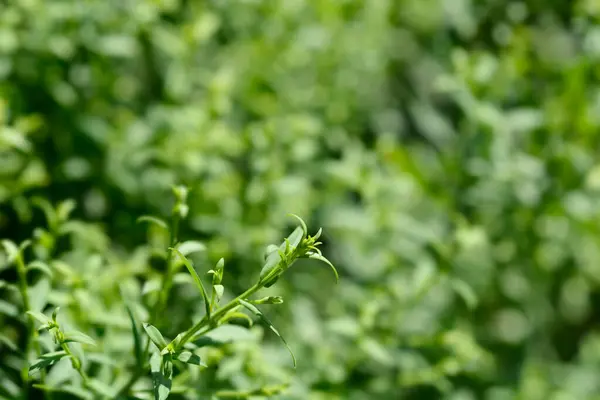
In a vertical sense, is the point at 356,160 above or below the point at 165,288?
below

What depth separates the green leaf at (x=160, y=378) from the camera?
134 cm

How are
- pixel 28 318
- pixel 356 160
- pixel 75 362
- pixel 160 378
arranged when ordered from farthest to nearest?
pixel 356 160, pixel 28 318, pixel 75 362, pixel 160 378

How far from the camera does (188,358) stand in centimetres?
138

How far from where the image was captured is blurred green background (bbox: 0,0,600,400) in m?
2.34

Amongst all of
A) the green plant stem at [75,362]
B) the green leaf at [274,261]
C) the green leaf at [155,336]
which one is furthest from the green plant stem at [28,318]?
the green leaf at [274,261]

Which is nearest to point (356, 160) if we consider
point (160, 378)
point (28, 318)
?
point (28, 318)

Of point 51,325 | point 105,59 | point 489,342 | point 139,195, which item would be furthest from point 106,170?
point 489,342

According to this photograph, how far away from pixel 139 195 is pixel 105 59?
1.47ft

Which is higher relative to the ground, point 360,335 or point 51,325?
point 51,325

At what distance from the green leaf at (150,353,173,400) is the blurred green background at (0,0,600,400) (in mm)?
512

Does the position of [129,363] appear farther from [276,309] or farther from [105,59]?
[105,59]

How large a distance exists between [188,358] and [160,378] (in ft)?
0.19

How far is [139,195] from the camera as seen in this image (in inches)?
96.9

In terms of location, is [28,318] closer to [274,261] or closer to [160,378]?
[160,378]
